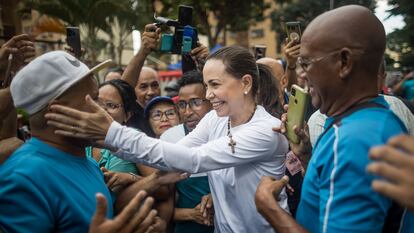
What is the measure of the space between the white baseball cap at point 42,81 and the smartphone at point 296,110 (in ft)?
3.53

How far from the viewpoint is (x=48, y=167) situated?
5.43ft

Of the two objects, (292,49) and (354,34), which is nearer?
(354,34)

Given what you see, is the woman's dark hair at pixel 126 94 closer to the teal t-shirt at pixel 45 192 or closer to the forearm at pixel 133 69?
the forearm at pixel 133 69

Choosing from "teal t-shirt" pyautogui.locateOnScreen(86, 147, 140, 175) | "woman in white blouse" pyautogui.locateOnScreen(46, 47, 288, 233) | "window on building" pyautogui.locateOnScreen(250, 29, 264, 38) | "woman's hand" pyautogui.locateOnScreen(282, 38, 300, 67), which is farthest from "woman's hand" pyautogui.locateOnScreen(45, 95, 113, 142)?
"window on building" pyautogui.locateOnScreen(250, 29, 264, 38)

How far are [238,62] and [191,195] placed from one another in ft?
3.38

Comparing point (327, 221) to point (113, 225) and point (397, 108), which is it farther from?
point (397, 108)

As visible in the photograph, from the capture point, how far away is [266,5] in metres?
20.8

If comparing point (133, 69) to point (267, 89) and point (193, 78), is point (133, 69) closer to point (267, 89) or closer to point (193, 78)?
point (193, 78)

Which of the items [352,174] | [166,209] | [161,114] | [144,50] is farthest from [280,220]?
[144,50]

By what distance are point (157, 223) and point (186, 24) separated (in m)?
2.05

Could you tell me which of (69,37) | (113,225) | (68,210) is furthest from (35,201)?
(69,37)

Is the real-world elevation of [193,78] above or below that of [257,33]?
above

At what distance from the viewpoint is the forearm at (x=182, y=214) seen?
8.66 ft

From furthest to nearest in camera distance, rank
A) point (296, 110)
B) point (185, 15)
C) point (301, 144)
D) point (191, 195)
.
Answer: point (185, 15)
point (191, 195)
point (301, 144)
point (296, 110)
